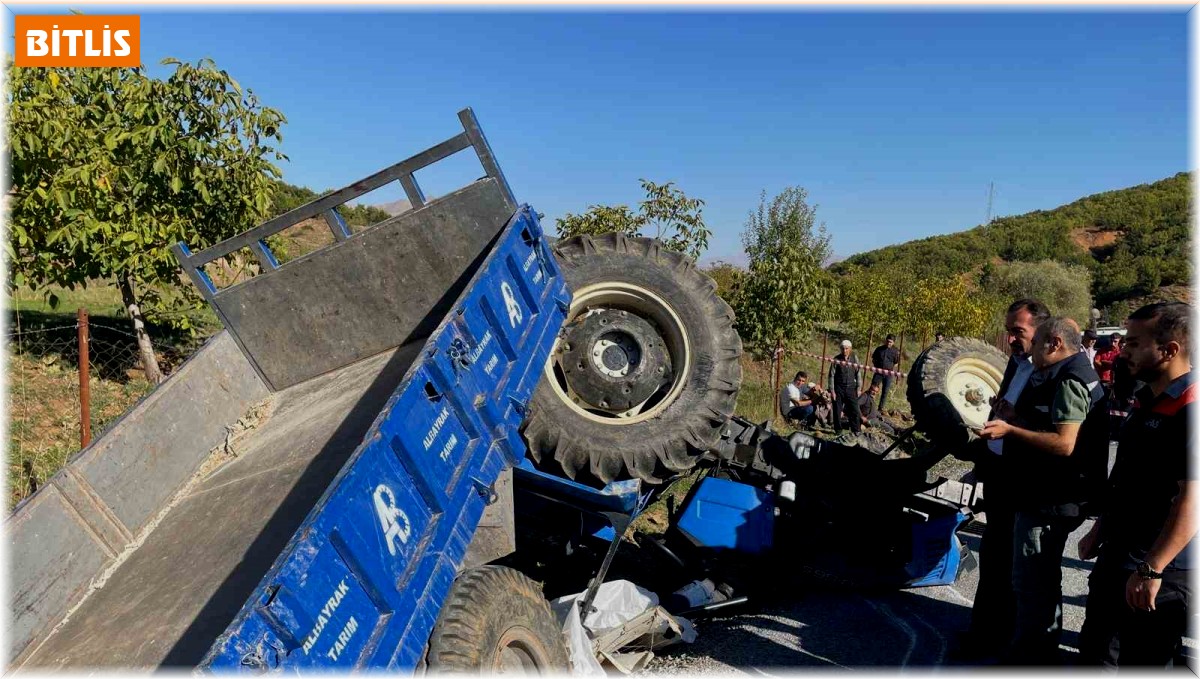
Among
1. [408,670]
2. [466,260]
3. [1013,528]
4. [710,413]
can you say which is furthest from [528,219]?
[1013,528]

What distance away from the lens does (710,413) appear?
5152mm

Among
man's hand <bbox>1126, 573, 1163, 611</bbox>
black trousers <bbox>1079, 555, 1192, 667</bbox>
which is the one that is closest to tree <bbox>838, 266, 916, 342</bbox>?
black trousers <bbox>1079, 555, 1192, 667</bbox>

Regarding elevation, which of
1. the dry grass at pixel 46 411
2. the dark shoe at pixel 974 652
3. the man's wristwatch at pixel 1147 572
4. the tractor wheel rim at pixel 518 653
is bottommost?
the dark shoe at pixel 974 652

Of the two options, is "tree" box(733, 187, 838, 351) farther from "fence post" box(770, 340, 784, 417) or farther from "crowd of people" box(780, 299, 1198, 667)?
"crowd of people" box(780, 299, 1198, 667)

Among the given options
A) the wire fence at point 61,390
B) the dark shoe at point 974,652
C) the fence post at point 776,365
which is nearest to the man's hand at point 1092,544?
the dark shoe at point 974,652

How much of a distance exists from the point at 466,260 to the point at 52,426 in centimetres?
499

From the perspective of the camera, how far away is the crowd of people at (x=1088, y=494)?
120 inches

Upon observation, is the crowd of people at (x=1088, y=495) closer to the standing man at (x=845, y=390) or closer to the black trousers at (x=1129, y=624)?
the black trousers at (x=1129, y=624)

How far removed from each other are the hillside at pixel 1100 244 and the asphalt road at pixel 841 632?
34854mm

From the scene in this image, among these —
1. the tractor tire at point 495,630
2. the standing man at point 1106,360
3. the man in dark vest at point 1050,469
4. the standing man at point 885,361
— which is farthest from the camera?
the standing man at point 885,361

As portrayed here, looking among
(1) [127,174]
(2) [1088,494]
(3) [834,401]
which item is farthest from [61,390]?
(3) [834,401]

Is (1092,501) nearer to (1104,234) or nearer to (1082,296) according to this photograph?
(1082,296)

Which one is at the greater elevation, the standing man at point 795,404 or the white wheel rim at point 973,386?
the white wheel rim at point 973,386

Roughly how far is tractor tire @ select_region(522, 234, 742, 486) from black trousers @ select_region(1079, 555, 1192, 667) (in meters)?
2.27
